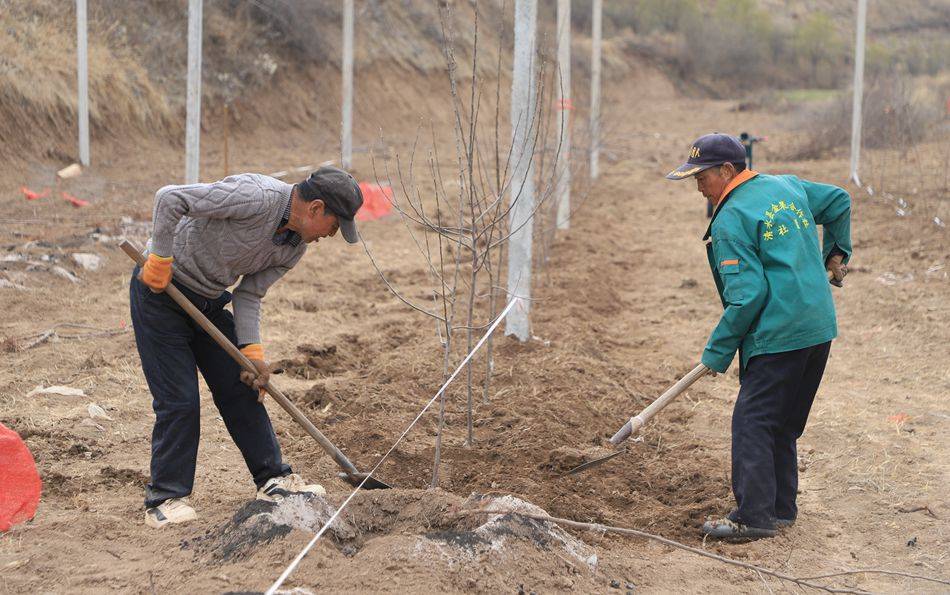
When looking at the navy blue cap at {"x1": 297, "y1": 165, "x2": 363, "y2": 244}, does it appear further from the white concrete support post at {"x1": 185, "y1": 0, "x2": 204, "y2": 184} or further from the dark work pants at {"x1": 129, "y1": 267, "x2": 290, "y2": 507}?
the white concrete support post at {"x1": 185, "y1": 0, "x2": 204, "y2": 184}

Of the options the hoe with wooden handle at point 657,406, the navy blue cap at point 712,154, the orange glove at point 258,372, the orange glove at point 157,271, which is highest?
Result: the navy blue cap at point 712,154

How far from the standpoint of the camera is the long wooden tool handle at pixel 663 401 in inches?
158

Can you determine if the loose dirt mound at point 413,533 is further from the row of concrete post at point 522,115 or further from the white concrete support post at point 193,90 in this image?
the white concrete support post at point 193,90

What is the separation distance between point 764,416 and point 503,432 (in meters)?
1.62

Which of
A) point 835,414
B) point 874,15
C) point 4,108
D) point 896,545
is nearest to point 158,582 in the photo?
point 896,545

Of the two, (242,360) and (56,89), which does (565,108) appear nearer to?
(242,360)

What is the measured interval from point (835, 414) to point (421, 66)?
19.3 meters

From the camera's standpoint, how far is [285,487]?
393cm

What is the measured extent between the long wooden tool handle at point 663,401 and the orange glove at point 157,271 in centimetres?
209

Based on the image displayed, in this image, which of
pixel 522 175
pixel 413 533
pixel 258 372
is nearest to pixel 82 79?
pixel 522 175

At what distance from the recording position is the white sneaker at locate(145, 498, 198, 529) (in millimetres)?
3680

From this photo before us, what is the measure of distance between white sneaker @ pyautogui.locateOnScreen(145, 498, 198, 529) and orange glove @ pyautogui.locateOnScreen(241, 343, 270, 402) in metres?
0.54

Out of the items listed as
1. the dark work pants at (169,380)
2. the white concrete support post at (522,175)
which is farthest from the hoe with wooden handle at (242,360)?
the white concrete support post at (522,175)

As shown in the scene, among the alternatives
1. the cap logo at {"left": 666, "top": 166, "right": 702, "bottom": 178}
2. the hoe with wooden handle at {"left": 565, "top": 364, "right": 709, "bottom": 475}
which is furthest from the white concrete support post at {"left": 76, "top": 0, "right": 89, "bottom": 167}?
the cap logo at {"left": 666, "top": 166, "right": 702, "bottom": 178}
